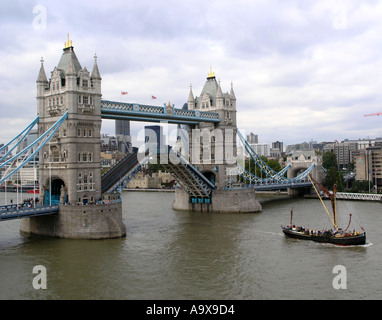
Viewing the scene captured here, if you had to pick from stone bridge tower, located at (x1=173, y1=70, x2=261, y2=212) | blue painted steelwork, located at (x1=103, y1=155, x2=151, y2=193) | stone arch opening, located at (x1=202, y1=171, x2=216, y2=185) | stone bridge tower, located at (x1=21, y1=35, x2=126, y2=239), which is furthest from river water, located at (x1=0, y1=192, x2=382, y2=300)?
stone arch opening, located at (x1=202, y1=171, x2=216, y2=185)

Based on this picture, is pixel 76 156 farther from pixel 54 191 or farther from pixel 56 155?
pixel 54 191

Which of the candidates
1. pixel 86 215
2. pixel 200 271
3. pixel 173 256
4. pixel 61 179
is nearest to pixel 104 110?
pixel 61 179

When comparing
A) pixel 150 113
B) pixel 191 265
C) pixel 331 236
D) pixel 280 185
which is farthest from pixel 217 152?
pixel 191 265

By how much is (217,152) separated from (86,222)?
28.3 m

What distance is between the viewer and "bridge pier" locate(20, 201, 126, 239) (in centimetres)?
4050

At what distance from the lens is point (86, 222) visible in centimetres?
4059

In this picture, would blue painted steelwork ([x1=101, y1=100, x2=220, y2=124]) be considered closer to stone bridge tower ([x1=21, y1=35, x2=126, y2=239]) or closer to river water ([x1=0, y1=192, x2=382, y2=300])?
stone bridge tower ([x1=21, y1=35, x2=126, y2=239])

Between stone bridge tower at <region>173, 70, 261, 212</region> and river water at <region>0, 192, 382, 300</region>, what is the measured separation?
1227 centimetres

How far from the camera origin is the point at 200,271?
31.0 m

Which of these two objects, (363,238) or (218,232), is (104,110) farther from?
(363,238)

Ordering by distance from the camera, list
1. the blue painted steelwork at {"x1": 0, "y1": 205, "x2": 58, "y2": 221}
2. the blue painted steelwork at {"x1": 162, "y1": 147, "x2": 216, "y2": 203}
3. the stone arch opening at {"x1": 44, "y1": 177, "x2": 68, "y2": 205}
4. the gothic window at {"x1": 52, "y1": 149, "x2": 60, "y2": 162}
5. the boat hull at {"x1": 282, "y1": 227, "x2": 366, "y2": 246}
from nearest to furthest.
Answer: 1. the blue painted steelwork at {"x1": 0, "y1": 205, "x2": 58, "y2": 221}
2. the boat hull at {"x1": 282, "y1": 227, "x2": 366, "y2": 246}
3. the gothic window at {"x1": 52, "y1": 149, "x2": 60, "y2": 162}
4. the stone arch opening at {"x1": 44, "y1": 177, "x2": 68, "y2": 205}
5. the blue painted steelwork at {"x1": 162, "y1": 147, "x2": 216, "y2": 203}

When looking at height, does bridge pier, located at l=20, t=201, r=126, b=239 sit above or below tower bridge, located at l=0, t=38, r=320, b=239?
below

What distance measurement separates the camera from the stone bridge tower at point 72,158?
134ft

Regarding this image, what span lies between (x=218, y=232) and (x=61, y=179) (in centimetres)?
1772
